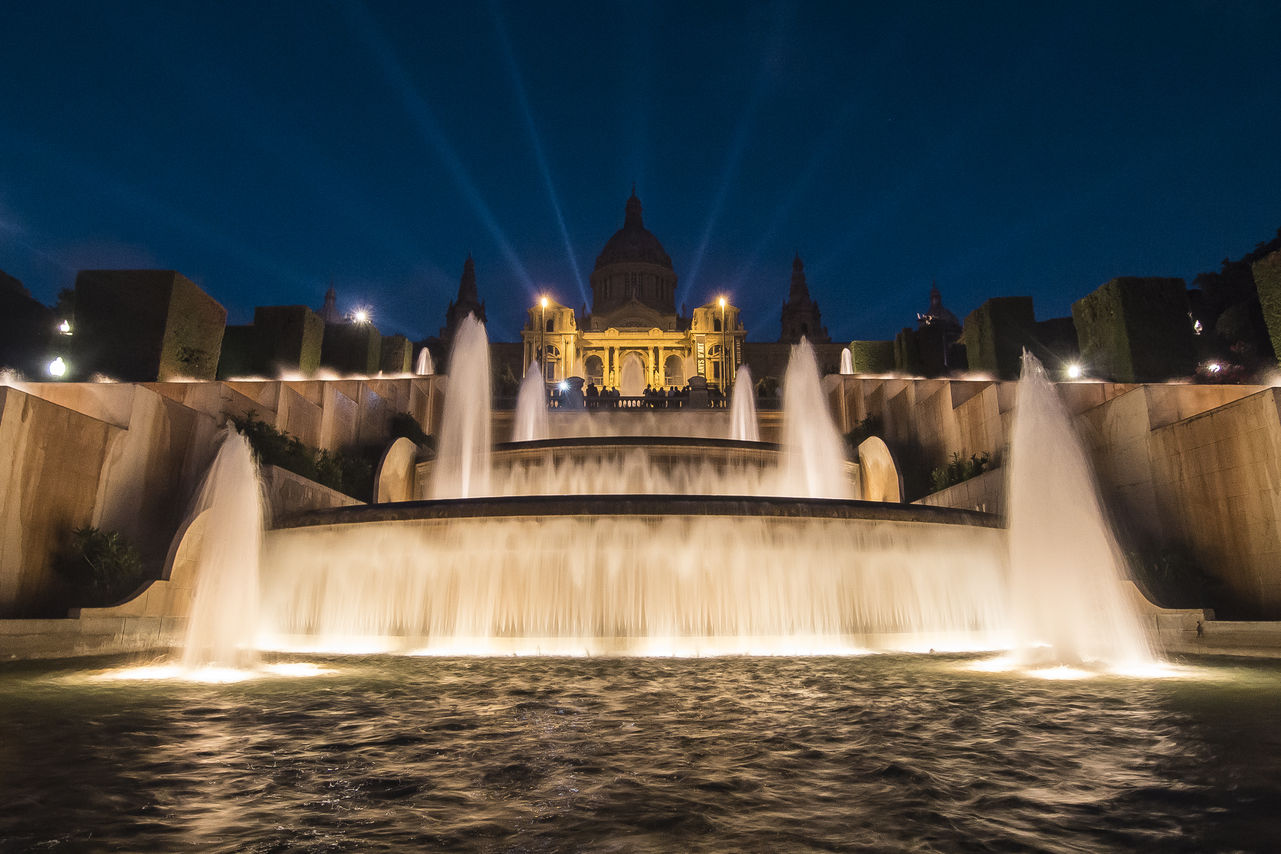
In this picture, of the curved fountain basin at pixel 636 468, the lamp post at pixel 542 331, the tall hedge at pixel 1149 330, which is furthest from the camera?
the lamp post at pixel 542 331

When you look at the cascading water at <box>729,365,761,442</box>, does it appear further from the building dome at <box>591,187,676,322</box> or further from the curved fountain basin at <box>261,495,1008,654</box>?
the building dome at <box>591,187,676,322</box>

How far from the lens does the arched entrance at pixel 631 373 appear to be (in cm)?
7544

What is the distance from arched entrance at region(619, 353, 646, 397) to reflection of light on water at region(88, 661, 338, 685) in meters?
68.3

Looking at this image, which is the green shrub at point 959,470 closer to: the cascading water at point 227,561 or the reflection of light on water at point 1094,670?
the reflection of light on water at point 1094,670

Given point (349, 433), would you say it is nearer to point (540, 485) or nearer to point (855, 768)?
point (540, 485)

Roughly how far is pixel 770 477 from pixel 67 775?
1227cm

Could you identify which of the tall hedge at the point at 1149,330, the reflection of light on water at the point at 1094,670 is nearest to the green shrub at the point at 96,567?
the reflection of light on water at the point at 1094,670

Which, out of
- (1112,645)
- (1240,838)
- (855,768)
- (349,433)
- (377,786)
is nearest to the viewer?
(1240,838)

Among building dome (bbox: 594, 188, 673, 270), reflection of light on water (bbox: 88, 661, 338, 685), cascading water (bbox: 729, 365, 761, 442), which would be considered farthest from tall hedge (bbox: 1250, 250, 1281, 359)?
building dome (bbox: 594, 188, 673, 270)

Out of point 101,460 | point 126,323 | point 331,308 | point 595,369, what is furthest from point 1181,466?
point 331,308

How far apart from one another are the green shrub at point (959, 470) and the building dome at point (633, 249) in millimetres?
76773

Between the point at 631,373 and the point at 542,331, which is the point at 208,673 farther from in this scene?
the point at 631,373

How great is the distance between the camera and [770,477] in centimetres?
1457

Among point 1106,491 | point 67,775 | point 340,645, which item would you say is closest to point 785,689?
A: point 67,775
